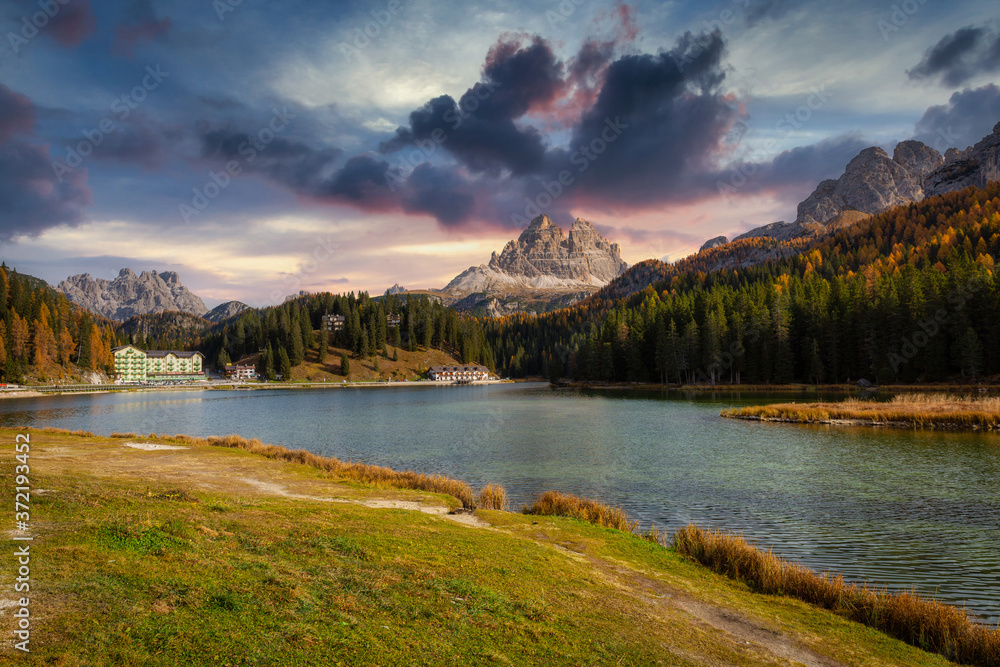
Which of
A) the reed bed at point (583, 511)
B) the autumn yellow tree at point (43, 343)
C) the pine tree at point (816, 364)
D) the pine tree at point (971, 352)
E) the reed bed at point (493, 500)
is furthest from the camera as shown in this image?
the autumn yellow tree at point (43, 343)

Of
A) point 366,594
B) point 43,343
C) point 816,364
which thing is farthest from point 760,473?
point 43,343

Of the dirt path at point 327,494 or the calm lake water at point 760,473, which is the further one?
the calm lake water at point 760,473

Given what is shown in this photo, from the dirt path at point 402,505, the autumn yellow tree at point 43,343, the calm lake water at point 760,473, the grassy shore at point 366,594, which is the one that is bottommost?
the calm lake water at point 760,473

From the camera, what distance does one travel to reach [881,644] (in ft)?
37.7

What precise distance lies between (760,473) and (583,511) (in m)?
Answer: 18.1

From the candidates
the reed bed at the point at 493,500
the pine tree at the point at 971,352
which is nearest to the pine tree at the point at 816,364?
the pine tree at the point at 971,352

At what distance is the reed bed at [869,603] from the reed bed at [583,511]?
363 centimetres

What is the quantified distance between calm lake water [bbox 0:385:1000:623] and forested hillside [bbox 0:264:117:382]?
109m

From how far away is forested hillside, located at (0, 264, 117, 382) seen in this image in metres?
151

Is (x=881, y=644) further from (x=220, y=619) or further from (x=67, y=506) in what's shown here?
(x=67, y=506)

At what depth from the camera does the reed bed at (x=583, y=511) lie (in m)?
21.5

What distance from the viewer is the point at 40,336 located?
162m

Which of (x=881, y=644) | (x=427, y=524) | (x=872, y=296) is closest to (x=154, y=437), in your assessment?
(x=427, y=524)

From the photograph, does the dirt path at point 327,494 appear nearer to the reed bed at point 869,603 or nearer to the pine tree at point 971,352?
the reed bed at point 869,603
